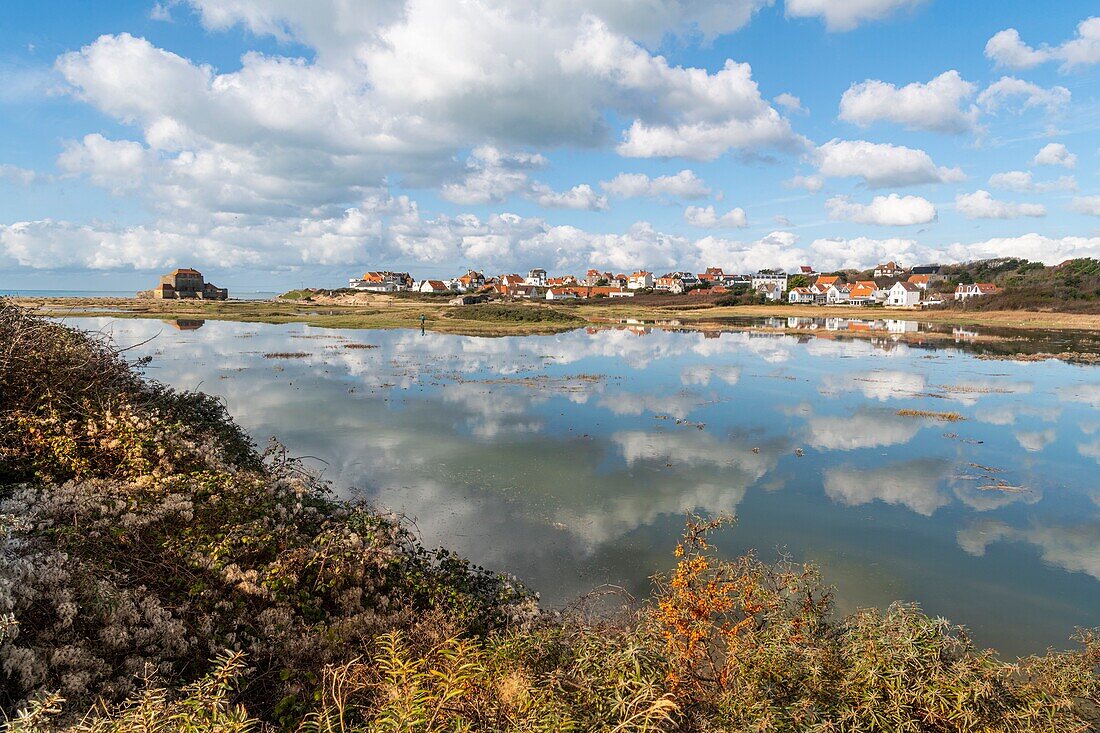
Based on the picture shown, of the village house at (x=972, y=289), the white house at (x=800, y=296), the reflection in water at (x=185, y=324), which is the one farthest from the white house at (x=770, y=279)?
the reflection in water at (x=185, y=324)

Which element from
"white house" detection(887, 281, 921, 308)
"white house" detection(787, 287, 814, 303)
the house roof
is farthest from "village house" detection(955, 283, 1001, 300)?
"white house" detection(787, 287, 814, 303)

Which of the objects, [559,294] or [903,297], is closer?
[903,297]

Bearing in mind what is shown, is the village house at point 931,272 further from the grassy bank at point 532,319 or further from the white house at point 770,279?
the grassy bank at point 532,319

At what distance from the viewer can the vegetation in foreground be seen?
4.04 meters

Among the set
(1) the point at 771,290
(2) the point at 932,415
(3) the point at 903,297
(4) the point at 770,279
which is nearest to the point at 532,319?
(2) the point at 932,415

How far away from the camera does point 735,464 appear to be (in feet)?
59.8

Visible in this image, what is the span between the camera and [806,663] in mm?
4676

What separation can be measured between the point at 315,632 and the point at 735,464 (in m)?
14.8

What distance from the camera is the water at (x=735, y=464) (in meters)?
11.6

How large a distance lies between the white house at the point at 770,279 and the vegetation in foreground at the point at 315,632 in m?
170

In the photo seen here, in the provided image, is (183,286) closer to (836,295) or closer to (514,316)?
(514,316)

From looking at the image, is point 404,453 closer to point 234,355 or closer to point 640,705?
point 640,705

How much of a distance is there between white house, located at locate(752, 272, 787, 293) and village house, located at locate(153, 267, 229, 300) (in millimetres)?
145364

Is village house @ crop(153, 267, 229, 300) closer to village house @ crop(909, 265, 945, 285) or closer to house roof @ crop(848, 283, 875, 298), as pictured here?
house roof @ crop(848, 283, 875, 298)
